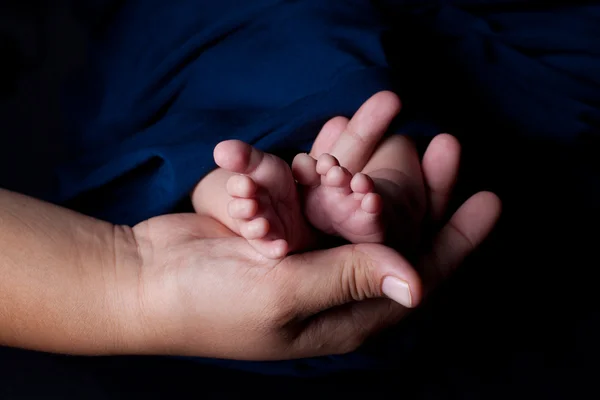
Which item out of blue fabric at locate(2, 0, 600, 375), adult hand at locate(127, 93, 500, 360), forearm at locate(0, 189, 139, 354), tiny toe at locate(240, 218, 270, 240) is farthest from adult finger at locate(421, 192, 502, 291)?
forearm at locate(0, 189, 139, 354)

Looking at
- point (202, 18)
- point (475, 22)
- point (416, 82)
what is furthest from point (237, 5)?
point (475, 22)

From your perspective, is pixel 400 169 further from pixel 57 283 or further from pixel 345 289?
pixel 57 283

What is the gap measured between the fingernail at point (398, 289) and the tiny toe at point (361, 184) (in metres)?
0.09

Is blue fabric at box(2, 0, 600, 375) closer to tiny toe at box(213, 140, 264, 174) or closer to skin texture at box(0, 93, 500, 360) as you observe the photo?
skin texture at box(0, 93, 500, 360)

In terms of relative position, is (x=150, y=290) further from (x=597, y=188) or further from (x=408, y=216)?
(x=597, y=188)

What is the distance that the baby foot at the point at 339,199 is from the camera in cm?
54

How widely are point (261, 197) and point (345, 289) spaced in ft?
0.42

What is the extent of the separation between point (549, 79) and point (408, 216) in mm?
445

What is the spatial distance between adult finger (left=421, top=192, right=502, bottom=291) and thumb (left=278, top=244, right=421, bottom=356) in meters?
0.07

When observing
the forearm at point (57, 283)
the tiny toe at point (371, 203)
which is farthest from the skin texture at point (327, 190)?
the forearm at point (57, 283)

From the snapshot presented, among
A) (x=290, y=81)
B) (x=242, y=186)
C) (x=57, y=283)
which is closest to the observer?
(x=242, y=186)

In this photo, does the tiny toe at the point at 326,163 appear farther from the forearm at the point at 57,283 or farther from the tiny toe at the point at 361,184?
the forearm at the point at 57,283

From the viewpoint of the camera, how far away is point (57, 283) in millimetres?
631

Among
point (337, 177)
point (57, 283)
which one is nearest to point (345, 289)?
point (337, 177)
